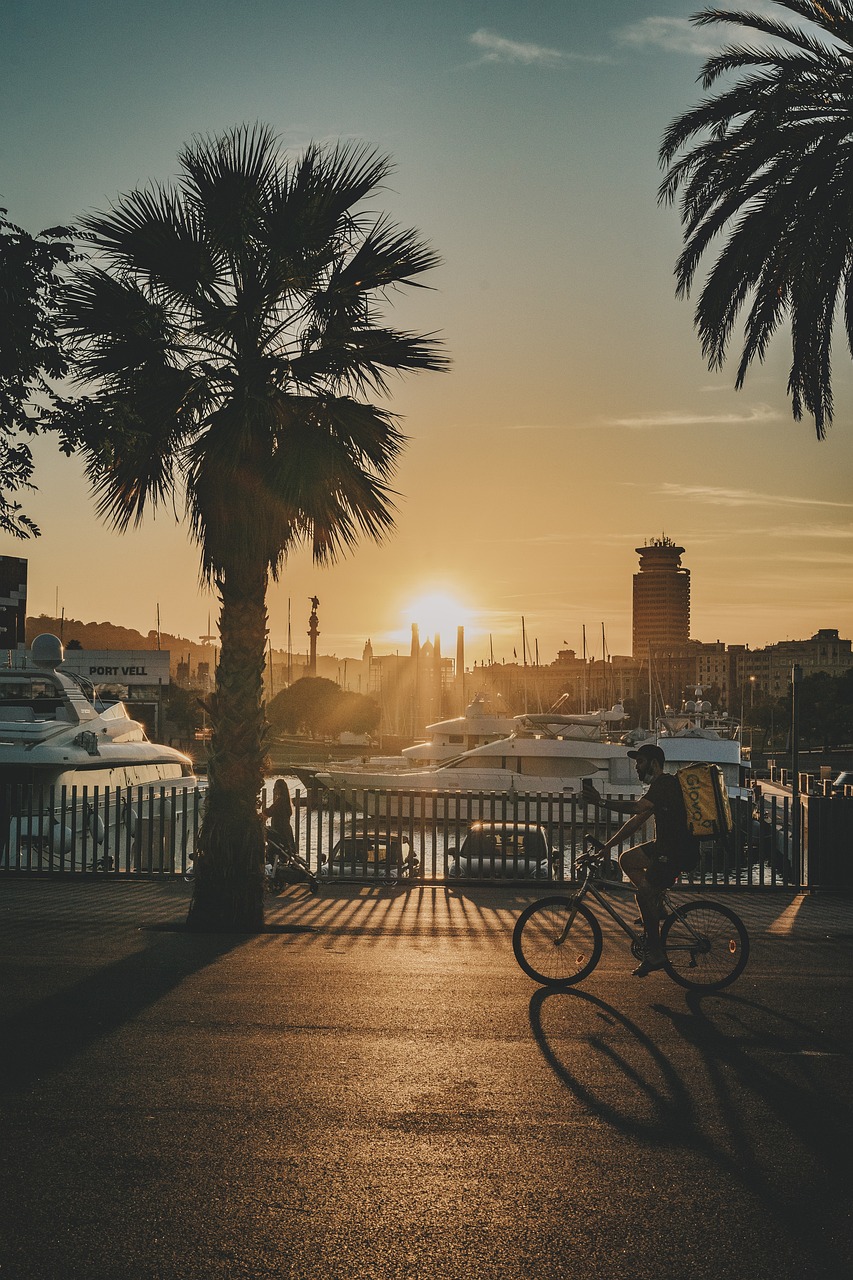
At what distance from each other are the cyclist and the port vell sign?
59933 millimetres

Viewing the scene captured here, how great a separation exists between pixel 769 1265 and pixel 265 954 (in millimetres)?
6902

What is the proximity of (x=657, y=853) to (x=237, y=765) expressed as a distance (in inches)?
207

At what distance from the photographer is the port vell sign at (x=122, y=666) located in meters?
67.9

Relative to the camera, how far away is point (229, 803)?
1249 centimetres

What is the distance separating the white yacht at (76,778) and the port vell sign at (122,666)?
4362cm

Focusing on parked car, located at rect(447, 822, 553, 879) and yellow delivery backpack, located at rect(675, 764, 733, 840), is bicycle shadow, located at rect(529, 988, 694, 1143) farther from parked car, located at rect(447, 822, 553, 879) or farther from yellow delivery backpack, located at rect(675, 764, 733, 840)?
parked car, located at rect(447, 822, 553, 879)

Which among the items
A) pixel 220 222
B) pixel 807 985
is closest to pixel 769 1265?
pixel 807 985

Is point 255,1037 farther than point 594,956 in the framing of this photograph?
No

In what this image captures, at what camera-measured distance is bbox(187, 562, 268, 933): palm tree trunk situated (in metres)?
12.1

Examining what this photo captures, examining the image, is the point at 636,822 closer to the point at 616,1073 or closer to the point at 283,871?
the point at 616,1073

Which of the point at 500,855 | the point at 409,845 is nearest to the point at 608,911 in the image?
the point at 409,845

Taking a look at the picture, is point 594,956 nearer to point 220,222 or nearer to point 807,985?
point 807,985

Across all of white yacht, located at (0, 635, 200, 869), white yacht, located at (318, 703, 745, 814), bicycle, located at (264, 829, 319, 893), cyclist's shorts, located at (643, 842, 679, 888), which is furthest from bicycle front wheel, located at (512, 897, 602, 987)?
white yacht, located at (318, 703, 745, 814)

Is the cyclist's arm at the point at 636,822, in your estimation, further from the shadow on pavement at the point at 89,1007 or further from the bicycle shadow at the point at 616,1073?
the shadow on pavement at the point at 89,1007
